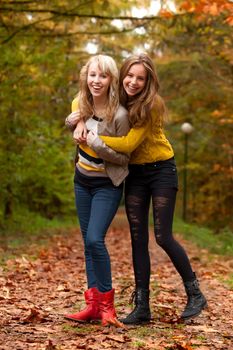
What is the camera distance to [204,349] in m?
4.19

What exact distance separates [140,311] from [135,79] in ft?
5.99

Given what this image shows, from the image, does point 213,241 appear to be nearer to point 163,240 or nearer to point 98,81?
point 163,240

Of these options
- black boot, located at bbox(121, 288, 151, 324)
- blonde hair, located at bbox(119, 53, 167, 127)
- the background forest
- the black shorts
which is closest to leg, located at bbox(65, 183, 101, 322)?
black boot, located at bbox(121, 288, 151, 324)

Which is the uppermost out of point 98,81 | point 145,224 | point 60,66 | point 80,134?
point 60,66

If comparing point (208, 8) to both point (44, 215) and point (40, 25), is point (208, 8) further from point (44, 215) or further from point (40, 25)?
point (44, 215)

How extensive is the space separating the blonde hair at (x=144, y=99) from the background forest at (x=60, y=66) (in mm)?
3810

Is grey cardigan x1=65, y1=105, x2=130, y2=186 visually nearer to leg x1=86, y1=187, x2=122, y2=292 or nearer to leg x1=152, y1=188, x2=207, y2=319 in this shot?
leg x1=86, y1=187, x2=122, y2=292

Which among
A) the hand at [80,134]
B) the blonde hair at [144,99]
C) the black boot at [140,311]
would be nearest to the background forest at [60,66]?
the blonde hair at [144,99]

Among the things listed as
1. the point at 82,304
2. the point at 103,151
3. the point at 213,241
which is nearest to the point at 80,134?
the point at 103,151

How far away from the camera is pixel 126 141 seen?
4.73 meters

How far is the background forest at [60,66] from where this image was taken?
460 inches

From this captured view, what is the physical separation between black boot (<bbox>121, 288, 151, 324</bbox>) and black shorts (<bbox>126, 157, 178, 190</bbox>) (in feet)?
2.88

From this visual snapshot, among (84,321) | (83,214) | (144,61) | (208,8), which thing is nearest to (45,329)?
(84,321)

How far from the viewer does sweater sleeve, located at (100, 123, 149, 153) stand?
473 cm
